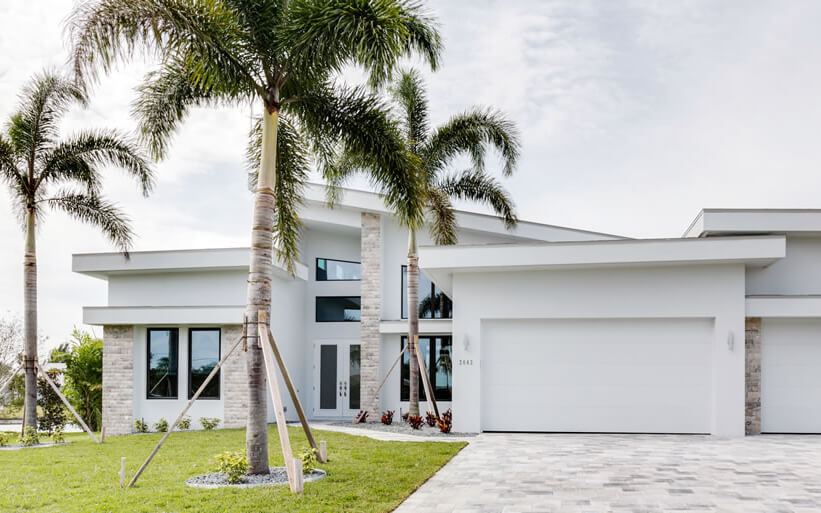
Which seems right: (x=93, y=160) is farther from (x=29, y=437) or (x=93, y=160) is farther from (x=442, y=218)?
(x=442, y=218)

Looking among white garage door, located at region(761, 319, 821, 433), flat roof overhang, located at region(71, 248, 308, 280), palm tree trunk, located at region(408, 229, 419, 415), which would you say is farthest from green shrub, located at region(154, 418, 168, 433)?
white garage door, located at region(761, 319, 821, 433)

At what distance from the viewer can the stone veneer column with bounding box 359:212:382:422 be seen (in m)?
19.5

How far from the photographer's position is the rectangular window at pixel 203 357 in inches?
739

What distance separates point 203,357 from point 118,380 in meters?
2.32

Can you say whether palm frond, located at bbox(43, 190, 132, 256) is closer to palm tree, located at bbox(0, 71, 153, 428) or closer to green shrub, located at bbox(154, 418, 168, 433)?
palm tree, located at bbox(0, 71, 153, 428)

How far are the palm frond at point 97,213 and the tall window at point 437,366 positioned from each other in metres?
7.80

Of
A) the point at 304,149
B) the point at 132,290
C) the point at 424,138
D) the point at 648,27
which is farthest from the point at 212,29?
the point at 132,290

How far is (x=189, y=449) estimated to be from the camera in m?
13.3

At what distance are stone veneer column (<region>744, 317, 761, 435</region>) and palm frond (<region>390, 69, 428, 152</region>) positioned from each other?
821 centimetres

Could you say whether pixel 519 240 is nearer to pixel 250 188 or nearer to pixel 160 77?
pixel 250 188

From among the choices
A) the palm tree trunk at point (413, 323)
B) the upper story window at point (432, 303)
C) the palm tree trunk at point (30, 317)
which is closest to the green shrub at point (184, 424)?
the palm tree trunk at point (30, 317)

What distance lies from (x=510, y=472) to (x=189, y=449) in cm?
652

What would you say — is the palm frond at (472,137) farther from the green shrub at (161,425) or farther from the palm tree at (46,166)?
the green shrub at (161,425)

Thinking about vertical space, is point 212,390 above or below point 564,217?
below
